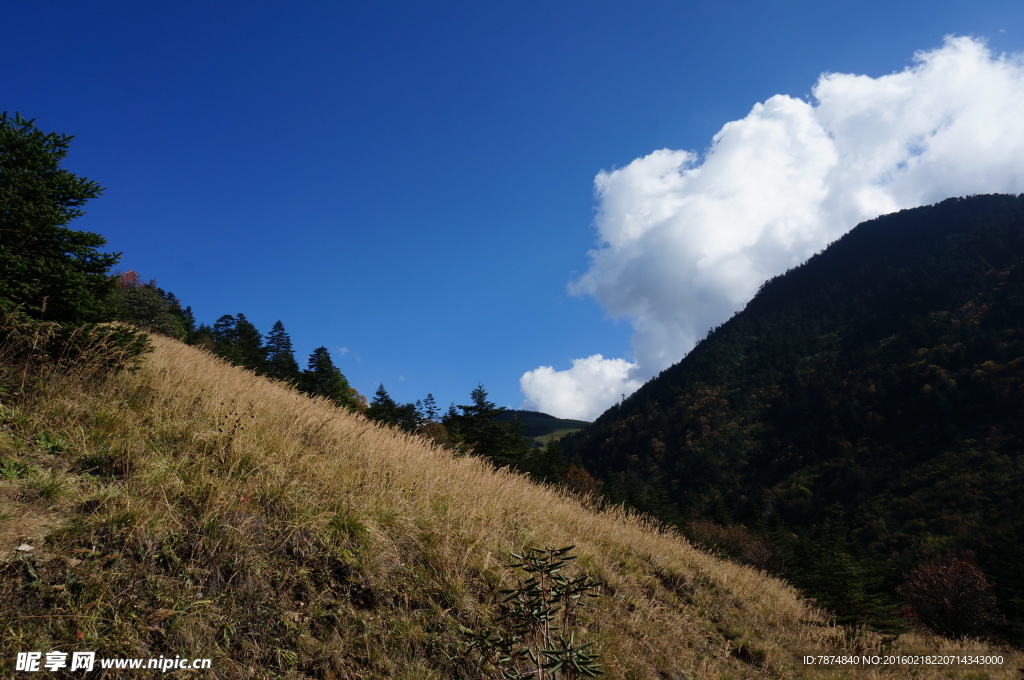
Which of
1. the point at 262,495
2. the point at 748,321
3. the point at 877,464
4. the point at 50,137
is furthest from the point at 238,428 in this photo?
the point at 748,321

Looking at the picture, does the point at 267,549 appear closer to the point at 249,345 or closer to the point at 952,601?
the point at 952,601

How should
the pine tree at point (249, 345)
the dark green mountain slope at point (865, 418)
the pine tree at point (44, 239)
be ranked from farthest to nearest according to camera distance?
the dark green mountain slope at point (865, 418) < the pine tree at point (249, 345) < the pine tree at point (44, 239)

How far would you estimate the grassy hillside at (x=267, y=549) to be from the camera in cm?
324

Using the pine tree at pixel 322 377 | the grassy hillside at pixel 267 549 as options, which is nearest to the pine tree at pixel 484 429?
the pine tree at pixel 322 377

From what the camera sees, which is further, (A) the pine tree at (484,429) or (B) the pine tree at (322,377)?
(B) the pine tree at (322,377)

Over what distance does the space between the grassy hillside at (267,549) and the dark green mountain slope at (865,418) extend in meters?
6.43

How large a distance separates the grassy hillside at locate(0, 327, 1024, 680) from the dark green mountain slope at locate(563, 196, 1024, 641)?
643cm

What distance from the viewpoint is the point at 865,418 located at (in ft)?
317

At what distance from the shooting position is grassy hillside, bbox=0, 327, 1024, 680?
324 cm

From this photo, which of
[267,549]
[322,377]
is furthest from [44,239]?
[322,377]

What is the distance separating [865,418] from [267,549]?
122333 millimetres

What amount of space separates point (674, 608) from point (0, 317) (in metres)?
9.96

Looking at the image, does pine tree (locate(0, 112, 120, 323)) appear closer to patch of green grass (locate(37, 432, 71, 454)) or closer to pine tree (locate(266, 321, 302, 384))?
patch of green grass (locate(37, 432, 71, 454))

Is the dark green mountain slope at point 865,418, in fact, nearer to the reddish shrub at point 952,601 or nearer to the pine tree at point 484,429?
the reddish shrub at point 952,601
